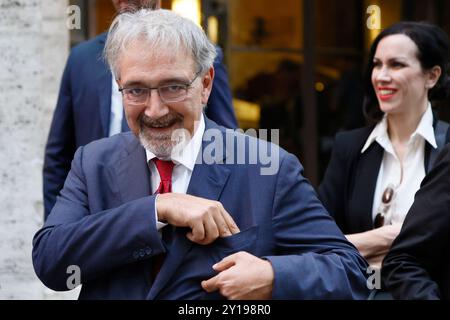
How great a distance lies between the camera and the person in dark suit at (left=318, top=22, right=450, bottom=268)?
4555 mm

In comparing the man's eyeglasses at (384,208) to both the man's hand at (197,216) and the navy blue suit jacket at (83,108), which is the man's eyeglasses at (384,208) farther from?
the man's hand at (197,216)

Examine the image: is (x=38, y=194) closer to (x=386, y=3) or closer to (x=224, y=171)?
(x=224, y=171)

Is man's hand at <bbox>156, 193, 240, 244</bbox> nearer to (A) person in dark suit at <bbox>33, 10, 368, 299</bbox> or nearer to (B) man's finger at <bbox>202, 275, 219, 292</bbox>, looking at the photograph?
(A) person in dark suit at <bbox>33, 10, 368, 299</bbox>

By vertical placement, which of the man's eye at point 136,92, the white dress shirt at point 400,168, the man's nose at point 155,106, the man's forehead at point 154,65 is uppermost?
the man's forehead at point 154,65

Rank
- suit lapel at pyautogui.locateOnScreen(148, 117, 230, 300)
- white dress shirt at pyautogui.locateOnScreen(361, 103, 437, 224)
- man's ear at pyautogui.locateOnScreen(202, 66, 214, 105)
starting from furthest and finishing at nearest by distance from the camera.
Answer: white dress shirt at pyautogui.locateOnScreen(361, 103, 437, 224), man's ear at pyautogui.locateOnScreen(202, 66, 214, 105), suit lapel at pyautogui.locateOnScreen(148, 117, 230, 300)

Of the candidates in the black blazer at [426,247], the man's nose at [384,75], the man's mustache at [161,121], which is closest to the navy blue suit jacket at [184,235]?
the man's mustache at [161,121]

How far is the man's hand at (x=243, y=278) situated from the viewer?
2734mm

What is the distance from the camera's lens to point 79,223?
2.88 metres

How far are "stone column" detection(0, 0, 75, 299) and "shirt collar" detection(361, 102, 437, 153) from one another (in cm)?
189

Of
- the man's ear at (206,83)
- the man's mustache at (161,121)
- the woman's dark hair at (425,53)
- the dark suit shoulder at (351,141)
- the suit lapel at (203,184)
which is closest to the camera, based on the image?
the suit lapel at (203,184)

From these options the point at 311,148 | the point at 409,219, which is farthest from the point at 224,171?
the point at 311,148

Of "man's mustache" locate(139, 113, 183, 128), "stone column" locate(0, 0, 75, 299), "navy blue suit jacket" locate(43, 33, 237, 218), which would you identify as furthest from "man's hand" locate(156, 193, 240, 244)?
"stone column" locate(0, 0, 75, 299)

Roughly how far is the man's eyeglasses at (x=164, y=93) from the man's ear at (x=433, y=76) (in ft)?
7.40

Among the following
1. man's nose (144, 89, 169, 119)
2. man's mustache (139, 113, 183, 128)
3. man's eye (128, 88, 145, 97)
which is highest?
man's eye (128, 88, 145, 97)
